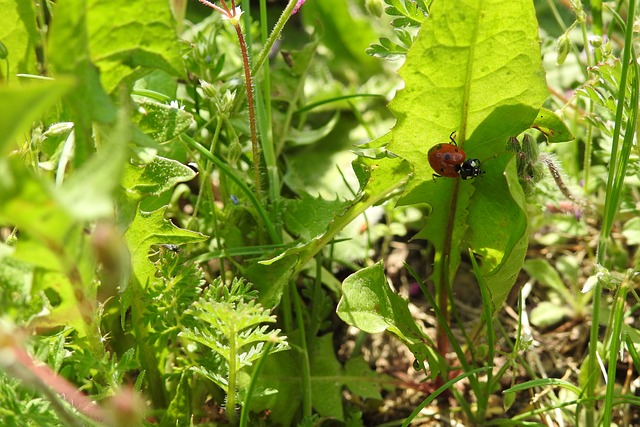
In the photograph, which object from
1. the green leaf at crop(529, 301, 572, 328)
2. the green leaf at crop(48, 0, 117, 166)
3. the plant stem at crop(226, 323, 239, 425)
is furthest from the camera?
the green leaf at crop(529, 301, 572, 328)

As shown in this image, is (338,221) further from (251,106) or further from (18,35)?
(18,35)

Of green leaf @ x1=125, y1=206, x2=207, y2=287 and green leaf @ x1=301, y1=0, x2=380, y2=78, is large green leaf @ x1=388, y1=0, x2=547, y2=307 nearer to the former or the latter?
green leaf @ x1=125, y1=206, x2=207, y2=287

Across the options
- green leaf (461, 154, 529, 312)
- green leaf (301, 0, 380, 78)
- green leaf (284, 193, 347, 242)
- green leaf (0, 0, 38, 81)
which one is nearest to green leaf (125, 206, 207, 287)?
green leaf (284, 193, 347, 242)

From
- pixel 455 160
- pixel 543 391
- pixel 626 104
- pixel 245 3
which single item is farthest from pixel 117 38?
pixel 543 391

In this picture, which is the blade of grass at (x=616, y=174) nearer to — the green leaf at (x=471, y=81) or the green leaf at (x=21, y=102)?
the green leaf at (x=471, y=81)

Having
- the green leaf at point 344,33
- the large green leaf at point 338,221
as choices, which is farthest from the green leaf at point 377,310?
the green leaf at point 344,33

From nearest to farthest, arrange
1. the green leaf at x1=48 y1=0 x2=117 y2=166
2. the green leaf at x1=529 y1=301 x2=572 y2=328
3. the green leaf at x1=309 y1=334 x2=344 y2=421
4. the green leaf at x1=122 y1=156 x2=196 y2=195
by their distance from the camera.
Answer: the green leaf at x1=48 y1=0 x2=117 y2=166, the green leaf at x1=122 y1=156 x2=196 y2=195, the green leaf at x1=309 y1=334 x2=344 y2=421, the green leaf at x1=529 y1=301 x2=572 y2=328

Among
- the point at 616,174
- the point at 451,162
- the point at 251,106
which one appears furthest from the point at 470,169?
the point at 251,106

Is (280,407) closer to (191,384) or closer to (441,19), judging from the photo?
(191,384)
